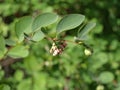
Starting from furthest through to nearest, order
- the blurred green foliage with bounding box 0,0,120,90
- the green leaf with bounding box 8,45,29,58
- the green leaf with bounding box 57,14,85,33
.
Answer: the blurred green foliage with bounding box 0,0,120,90
the green leaf with bounding box 8,45,29,58
the green leaf with bounding box 57,14,85,33

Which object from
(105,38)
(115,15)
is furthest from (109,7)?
(105,38)

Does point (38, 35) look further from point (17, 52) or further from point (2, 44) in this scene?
point (17, 52)

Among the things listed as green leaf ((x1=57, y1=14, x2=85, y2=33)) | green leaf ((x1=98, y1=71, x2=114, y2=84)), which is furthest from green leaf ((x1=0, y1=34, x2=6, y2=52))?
green leaf ((x1=98, y1=71, x2=114, y2=84))

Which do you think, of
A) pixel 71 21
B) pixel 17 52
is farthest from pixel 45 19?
pixel 17 52

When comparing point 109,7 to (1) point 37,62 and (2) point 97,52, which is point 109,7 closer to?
(2) point 97,52

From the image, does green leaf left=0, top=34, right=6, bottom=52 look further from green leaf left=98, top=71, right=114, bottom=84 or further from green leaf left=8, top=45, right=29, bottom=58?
green leaf left=98, top=71, right=114, bottom=84
